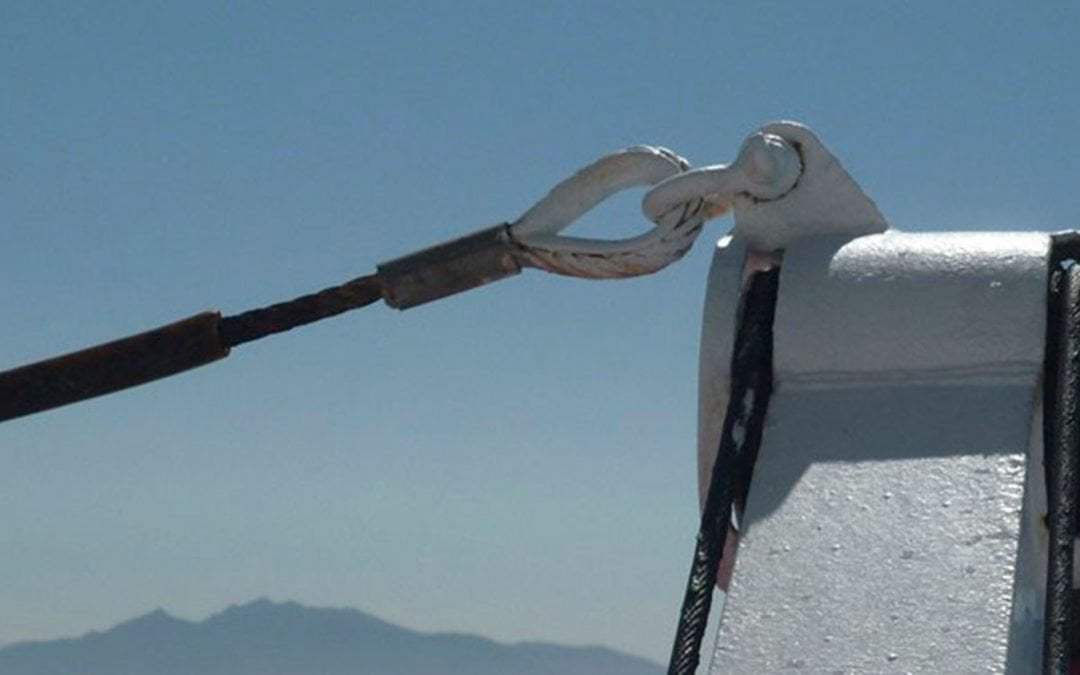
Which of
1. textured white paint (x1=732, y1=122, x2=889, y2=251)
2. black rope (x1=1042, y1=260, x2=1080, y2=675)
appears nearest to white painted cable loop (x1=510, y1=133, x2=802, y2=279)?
textured white paint (x1=732, y1=122, x2=889, y2=251)

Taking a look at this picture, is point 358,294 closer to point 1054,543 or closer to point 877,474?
point 877,474

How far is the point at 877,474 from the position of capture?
455cm

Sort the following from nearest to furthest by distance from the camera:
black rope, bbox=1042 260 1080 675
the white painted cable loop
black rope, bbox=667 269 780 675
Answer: black rope, bbox=1042 260 1080 675, black rope, bbox=667 269 780 675, the white painted cable loop

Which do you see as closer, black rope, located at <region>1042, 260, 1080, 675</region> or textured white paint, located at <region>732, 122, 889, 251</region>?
black rope, located at <region>1042, 260, 1080, 675</region>

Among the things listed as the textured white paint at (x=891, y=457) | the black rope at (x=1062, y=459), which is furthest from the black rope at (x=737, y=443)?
the black rope at (x=1062, y=459)

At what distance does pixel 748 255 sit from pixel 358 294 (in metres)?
0.81

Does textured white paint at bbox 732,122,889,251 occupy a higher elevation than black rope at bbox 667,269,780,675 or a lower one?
higher

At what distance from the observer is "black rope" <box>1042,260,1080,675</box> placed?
4.26 meters

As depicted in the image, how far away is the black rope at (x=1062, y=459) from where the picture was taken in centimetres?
426

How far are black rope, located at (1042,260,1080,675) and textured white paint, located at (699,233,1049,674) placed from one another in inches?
1.5

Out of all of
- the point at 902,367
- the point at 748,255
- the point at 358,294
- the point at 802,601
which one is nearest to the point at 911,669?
the point at 802,601

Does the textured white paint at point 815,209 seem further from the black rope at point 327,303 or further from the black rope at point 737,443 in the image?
the black rope at point 327,303

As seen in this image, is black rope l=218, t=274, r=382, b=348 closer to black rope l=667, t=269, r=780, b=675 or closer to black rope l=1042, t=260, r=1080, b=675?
black rope l=667, t=269, r=780, b=675

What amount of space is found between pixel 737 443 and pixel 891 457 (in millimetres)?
307
